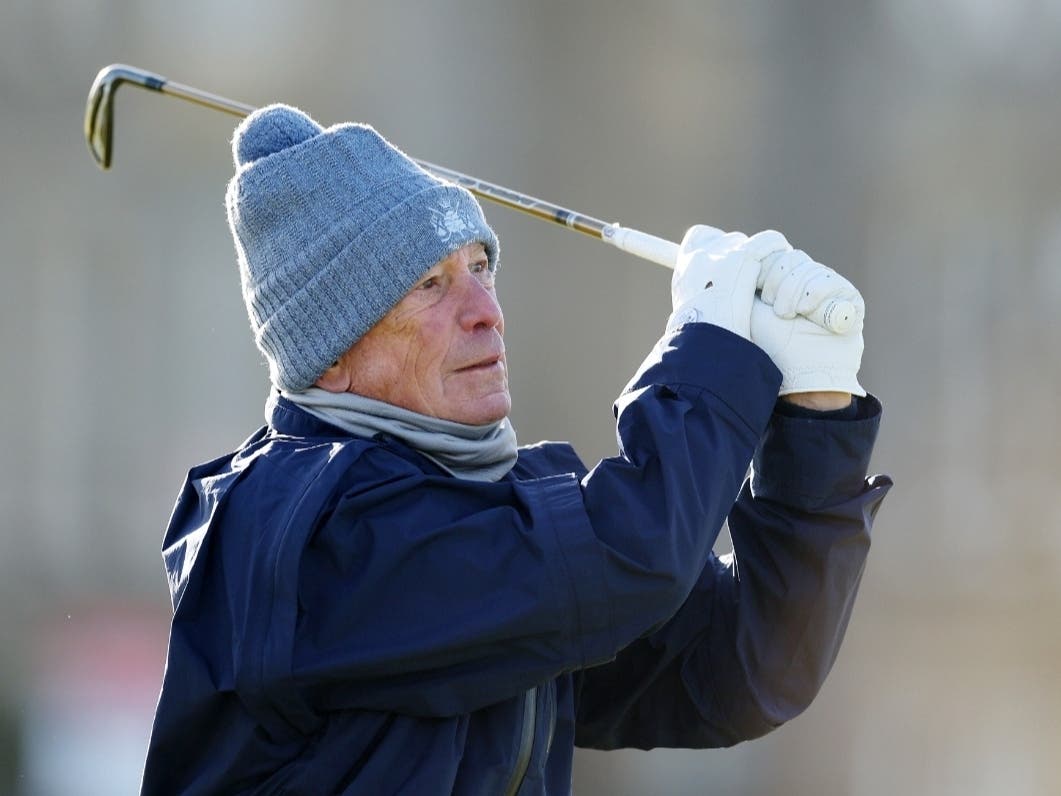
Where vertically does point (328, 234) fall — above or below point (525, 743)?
above

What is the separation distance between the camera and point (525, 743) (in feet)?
5.59

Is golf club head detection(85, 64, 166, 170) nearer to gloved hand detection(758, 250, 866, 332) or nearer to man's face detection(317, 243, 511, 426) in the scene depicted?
man's face detection(317, 243, 511, 426)

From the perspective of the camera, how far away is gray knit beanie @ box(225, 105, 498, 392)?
1796mm

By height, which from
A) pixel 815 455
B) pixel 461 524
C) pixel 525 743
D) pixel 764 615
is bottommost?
pixel 525 743

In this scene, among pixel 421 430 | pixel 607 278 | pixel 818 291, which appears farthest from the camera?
pixel 607 278

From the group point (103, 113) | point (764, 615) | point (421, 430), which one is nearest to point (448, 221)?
point (421, 430)

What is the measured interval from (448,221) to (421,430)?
25 centimetres

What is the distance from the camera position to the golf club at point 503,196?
1691 millimetres

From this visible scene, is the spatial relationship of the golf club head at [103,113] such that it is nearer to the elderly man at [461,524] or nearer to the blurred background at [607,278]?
the elderly man at [461,524]

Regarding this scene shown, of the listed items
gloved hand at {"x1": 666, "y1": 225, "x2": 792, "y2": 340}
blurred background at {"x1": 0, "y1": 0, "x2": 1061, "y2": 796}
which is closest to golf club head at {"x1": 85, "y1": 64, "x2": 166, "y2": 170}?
gloved hand at {"x1": 666, "y1": 225, "x2": 792, "y2": 340}

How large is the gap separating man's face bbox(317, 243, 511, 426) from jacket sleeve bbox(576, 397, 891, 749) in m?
0.33

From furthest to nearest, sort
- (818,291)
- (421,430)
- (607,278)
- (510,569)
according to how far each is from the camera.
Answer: (607,278) < (421,430) < (818,291) < (510,569)

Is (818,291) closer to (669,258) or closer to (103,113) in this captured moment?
(669,258)

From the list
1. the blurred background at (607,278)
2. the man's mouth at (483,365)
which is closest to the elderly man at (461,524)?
the man's mouth at (483,365)
